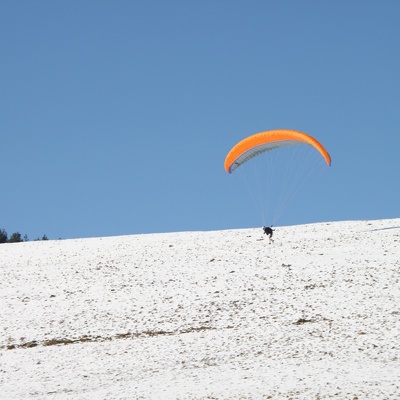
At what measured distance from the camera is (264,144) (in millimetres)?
35219

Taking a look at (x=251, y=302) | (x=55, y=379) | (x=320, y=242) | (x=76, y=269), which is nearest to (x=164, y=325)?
(x=251, y=302)

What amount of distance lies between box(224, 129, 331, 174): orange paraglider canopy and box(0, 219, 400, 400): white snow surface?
4.36 meters

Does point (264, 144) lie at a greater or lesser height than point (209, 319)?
greater

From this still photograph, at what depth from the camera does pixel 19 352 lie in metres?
24.3

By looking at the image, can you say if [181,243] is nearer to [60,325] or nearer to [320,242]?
[320,242]

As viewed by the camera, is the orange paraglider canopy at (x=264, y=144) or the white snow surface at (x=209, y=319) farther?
the orange paraglider canopy at (x=264, y=144)

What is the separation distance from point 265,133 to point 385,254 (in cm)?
757

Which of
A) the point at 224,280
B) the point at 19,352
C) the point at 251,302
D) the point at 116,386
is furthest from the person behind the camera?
the point at 224,280

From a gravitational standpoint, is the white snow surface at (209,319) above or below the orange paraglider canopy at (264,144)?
below

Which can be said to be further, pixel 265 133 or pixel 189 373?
pixel 265 133

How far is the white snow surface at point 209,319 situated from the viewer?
20.0 m

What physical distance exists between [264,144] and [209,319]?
11572mm

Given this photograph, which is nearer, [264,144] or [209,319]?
[209,319]

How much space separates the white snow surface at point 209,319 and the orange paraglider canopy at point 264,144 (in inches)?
172
